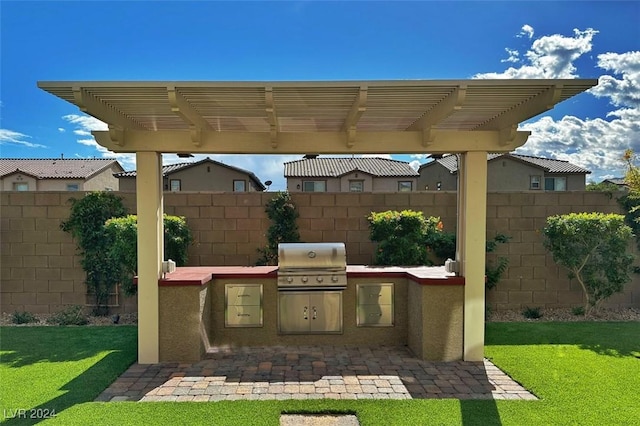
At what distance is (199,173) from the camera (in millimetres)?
22641

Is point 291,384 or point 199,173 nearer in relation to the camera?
point 291,384

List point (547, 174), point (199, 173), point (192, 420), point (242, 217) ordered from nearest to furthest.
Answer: point (192, 420), point (242, 217), point (199, 173), point (547, 174)

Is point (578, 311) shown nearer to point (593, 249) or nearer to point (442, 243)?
point (593, 249)

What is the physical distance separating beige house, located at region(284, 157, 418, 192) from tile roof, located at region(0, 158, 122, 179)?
1487cm

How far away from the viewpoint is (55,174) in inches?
1024

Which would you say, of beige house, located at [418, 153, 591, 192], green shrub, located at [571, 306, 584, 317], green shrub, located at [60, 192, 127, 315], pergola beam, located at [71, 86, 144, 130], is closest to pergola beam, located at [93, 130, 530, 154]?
pergola beam, located at [71, 86, 144, 130]

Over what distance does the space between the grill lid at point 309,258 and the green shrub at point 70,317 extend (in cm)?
421

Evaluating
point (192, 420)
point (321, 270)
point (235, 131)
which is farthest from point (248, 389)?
point (235, 131)

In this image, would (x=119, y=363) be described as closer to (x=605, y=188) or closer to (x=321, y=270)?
(x=321, y=270)

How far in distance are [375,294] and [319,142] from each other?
7.96 feet

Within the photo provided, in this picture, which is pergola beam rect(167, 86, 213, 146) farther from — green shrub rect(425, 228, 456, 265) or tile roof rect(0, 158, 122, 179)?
tile roof rect(0, 158, 122, 179)

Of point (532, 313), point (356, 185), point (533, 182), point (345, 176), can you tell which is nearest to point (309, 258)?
point (532, 313)

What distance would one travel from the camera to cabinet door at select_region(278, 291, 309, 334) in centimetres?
543

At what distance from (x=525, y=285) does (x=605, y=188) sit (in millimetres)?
2551
